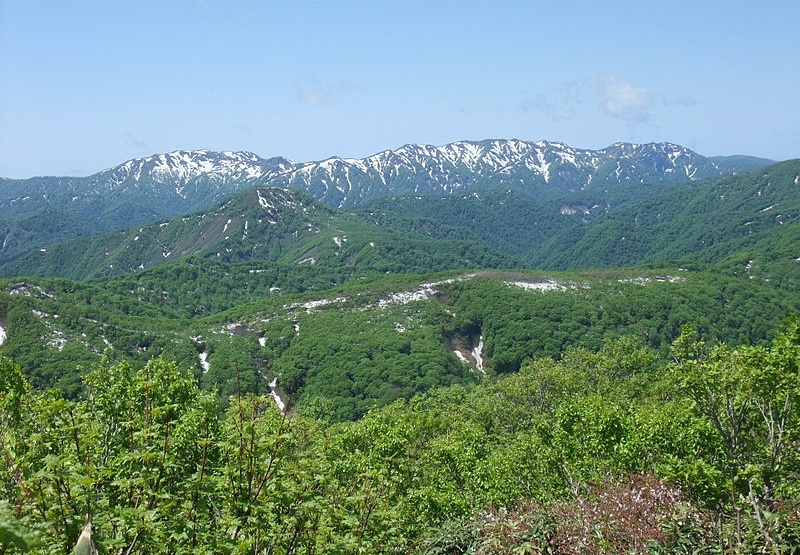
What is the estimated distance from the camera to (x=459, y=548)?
58.9ft

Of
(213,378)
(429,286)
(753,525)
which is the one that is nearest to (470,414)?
(753,525)

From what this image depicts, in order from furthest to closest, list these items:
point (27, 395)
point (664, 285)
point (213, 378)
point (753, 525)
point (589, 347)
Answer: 1. point (664, 285)
2. point (589, 347)
3. point (213, 378)
4. point (27, 395)
5. point (753, 525)

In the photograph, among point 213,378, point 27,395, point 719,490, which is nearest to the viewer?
point 719,490

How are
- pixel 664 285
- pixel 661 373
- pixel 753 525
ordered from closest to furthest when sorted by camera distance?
pixel 753 525, pixel 661 373, pixel 664 285

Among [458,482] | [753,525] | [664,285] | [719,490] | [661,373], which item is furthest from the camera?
[664,285]

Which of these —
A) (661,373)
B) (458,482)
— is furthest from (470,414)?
(458,482)

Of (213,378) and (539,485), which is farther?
(213,378)

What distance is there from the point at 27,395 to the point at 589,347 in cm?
14686

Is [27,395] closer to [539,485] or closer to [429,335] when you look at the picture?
[539,485]

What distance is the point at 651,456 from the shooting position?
2428 centimetres

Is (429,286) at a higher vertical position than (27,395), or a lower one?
lower

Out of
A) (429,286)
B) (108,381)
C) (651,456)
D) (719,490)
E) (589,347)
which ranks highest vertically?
(108,381)

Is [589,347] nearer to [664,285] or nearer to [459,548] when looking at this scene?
[664,285]

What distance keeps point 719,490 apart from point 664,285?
191m
